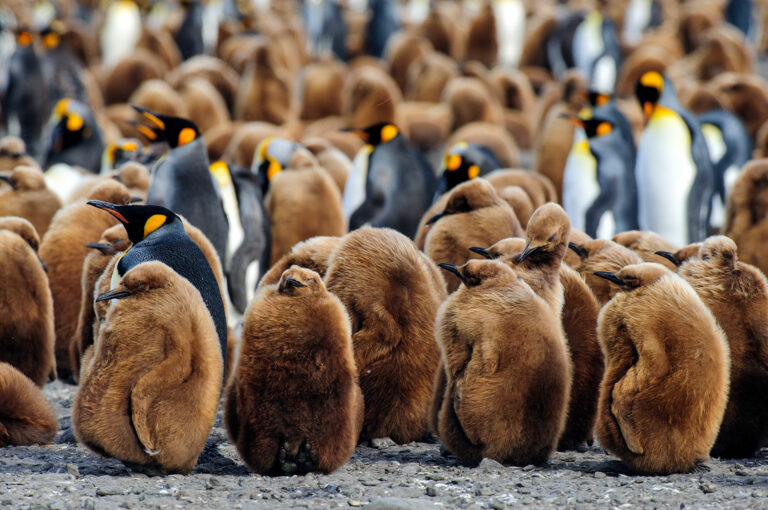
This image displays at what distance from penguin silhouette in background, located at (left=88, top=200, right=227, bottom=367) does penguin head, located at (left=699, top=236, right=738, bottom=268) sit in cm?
197

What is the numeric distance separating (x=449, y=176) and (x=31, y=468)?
4.31 meters

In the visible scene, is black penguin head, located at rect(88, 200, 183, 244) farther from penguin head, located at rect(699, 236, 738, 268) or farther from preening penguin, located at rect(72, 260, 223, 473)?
penguin head, located at rect(699, 236, 738, 268)

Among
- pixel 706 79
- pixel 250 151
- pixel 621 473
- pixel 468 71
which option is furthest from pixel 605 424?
pixel 706 79

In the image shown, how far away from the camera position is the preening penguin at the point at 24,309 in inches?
189

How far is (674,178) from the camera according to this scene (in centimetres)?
842

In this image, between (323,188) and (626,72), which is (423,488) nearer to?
(323,188)

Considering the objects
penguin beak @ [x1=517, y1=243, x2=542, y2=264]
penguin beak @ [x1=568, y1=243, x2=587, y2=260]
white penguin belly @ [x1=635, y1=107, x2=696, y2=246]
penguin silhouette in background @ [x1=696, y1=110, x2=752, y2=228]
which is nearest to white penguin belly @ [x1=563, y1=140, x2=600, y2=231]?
white penguin belly @ [x1=635, y1=107, x2=696, y2=246]

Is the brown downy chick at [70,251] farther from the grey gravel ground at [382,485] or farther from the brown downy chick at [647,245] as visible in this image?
the brown downy chick at [647,245]

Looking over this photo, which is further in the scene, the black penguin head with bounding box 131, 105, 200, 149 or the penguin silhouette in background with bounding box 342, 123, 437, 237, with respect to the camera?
the penguin silhouette in background with bounding box 342, 123, 437, 237

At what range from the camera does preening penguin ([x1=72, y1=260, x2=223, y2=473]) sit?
349cm

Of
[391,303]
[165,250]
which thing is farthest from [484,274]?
[165,250]

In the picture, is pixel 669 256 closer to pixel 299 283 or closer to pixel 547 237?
pixel 547 237

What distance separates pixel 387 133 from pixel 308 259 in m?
3.83

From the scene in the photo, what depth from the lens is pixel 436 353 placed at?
4.25 m
